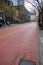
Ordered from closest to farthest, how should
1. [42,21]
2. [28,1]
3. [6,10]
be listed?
[42,21] < [28,1] < [6,10]

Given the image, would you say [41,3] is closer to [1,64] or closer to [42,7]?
[42,7]

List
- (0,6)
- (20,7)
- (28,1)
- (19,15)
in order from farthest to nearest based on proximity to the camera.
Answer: (20,7)
(19,15)
(0,6)
(28,1)

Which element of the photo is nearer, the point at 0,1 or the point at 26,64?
the point at 26,64

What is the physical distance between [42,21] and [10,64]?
36.6m

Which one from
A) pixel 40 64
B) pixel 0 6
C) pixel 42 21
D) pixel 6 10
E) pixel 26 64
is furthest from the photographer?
pixel 6 10

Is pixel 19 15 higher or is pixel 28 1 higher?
pixel 28 1

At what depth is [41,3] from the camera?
50625 millimetres

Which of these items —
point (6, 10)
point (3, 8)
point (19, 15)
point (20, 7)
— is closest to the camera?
point (3, 8)

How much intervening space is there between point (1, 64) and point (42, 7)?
4104 cm

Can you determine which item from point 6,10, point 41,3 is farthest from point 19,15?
point 41,3

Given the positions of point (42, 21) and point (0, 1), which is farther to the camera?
point (0, 1)

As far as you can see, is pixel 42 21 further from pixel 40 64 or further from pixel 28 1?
pixel 40 64

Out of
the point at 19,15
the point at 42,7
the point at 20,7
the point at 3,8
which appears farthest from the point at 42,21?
the point at 20,7

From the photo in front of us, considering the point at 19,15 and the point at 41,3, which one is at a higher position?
the point at 41,3
